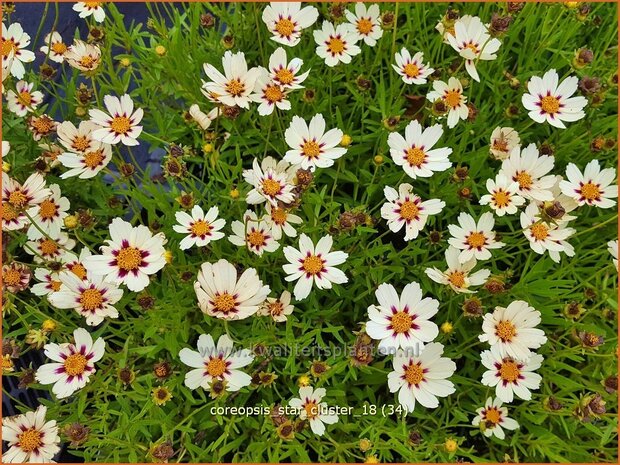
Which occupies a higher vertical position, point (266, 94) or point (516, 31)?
point (516, 31)

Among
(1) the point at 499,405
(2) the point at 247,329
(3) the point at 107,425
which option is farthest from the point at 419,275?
(3) the point at 107,425

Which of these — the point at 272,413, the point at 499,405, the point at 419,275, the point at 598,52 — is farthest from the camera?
the point at 598,52

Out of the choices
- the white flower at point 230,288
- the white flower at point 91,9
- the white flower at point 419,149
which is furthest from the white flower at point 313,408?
the white flower at point 91,9

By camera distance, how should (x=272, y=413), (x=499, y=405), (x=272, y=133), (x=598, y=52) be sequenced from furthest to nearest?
(x=598, y=52) < (x=272, y=133) < (x=499, y=405) < (x=272, y=413)

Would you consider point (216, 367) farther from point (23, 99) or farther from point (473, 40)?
point (473, 40)

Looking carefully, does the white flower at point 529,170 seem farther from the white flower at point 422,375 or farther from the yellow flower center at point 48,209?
the yellow flower center at point 48,209

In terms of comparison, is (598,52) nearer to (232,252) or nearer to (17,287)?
(232,252)

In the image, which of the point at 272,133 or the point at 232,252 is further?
the point at 272,133
